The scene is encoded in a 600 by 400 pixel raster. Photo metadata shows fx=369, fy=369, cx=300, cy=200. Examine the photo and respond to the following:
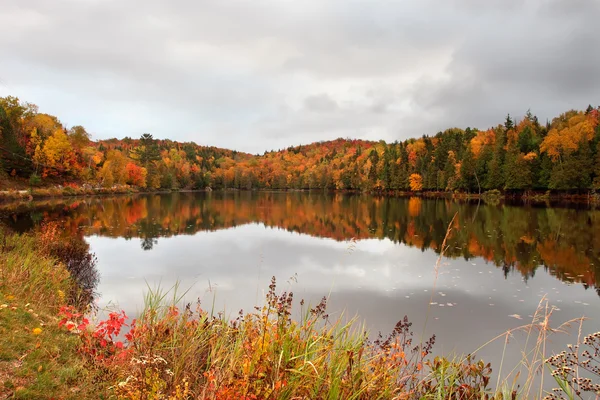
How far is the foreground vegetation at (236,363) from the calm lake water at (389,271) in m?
1.41

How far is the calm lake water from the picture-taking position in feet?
32.5

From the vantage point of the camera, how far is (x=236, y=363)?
4.08m

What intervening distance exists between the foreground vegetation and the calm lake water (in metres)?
1.41

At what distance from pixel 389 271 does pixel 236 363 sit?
1214 cm

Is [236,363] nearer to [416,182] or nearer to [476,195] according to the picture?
[476,195]

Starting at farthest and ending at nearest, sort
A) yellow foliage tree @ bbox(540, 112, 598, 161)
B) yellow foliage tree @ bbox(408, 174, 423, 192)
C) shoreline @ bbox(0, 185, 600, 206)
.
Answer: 1. yellow foliage tree @ bbox(408, 174, 423, 192)
2. yellow foliage tree @ bbox(540, 112, 598, 161)
3. shoreline @ bbox(0, 185, 600, 206)

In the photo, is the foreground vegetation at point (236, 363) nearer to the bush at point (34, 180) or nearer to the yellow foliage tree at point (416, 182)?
the bush at point (34, 180)

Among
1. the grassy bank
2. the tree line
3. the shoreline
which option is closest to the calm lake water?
the grassy bank

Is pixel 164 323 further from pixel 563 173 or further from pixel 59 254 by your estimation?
pixel 563 173

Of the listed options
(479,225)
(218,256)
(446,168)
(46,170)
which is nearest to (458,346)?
(218,256)

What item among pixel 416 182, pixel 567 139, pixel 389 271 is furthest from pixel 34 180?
pixel 567 139

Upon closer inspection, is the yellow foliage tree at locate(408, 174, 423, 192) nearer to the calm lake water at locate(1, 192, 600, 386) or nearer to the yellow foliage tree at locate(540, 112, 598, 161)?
the yellow foliage tree at locate(540, 112, 598, 161)

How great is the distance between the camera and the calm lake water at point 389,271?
9.90 meters

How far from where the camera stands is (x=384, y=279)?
554 inches
